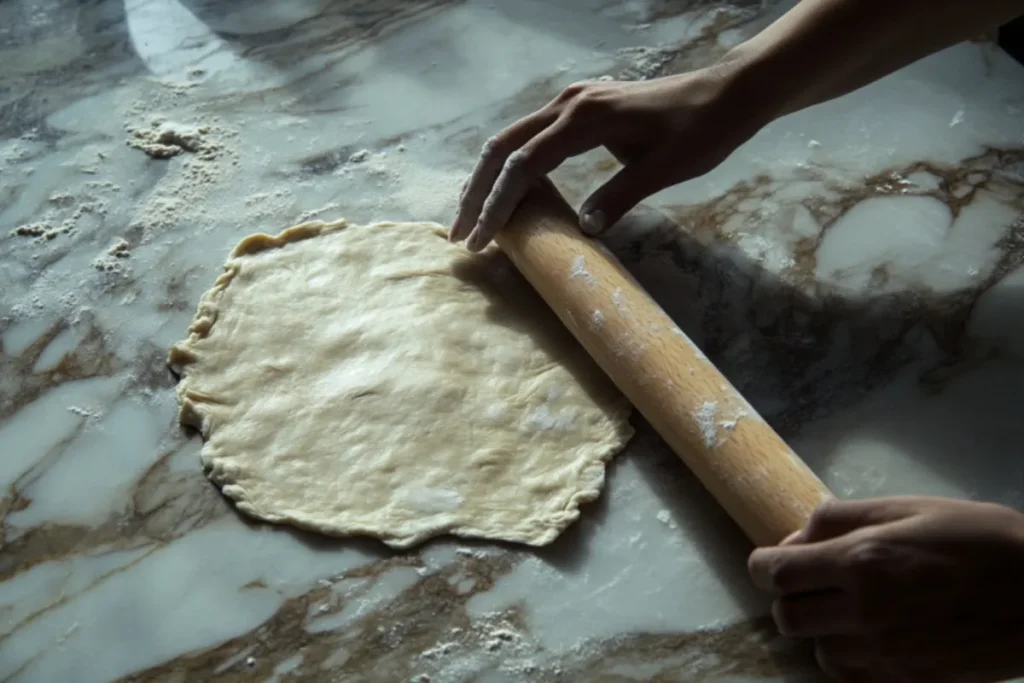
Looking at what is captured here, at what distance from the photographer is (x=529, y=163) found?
5.43ft

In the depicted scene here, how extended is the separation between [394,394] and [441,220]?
505 mm

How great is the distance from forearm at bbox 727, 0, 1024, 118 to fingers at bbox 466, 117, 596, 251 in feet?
1.01

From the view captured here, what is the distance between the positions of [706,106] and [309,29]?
1.30 m

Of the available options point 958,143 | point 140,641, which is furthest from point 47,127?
Result: point 958,143

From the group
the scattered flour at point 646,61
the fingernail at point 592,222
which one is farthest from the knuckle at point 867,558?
the scattered flour at point 646,61

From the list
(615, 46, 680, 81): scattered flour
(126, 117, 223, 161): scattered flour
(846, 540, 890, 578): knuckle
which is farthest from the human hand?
(126, 117, 223, 161): scattered flour

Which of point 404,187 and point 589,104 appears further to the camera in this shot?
point 404,187

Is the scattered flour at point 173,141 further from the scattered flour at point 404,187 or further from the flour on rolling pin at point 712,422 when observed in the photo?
the flour on rolling pin at point 712,422

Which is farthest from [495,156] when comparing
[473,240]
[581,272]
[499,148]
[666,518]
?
[666,518]

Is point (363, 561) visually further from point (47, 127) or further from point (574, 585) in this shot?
point (47, 127)

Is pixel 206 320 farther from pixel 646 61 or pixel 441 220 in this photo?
pixel 646 61

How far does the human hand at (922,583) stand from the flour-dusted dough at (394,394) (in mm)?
417

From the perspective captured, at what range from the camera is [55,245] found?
1948 mm

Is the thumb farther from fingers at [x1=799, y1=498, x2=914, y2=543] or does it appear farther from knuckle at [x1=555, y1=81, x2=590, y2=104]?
fingers at [x1=799, y1=498, x2=914, y2=543]
